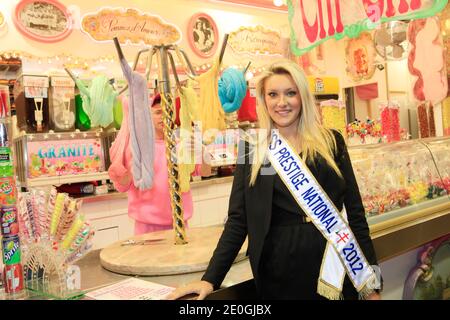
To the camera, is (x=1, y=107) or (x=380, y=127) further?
(x=380, y=127)

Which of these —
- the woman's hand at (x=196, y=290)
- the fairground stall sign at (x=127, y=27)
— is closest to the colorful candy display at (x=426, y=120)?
the woman's hand at (x=196, y=290)

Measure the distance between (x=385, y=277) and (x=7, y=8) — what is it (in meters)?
4.02

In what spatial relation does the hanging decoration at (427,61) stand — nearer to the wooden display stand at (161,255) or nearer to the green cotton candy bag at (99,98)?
the wooden display stand at (161,255)

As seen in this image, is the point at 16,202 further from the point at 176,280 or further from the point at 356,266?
the point at 356,266

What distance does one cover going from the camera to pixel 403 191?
2641mm

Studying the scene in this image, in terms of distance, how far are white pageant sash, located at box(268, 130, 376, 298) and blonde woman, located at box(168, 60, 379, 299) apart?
0.02 m

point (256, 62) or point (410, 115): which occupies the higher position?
point (256, 62)

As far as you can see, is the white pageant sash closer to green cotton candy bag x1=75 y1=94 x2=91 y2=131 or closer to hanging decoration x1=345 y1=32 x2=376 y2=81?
hanging decoration x1=345 y1=32 x2=376 y2=81

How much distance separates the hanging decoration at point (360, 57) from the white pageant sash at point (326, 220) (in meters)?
1.81

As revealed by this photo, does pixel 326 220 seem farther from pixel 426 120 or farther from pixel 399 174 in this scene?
pixel 426 120

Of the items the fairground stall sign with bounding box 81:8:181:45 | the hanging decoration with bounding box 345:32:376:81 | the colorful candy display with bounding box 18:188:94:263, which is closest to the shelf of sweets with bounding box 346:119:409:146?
the hanging decoration with bounding box 345:32:376:81

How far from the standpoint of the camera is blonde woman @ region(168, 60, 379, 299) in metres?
1.57

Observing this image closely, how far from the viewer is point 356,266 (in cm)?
168

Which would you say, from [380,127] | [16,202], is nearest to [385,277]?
[380,127]
